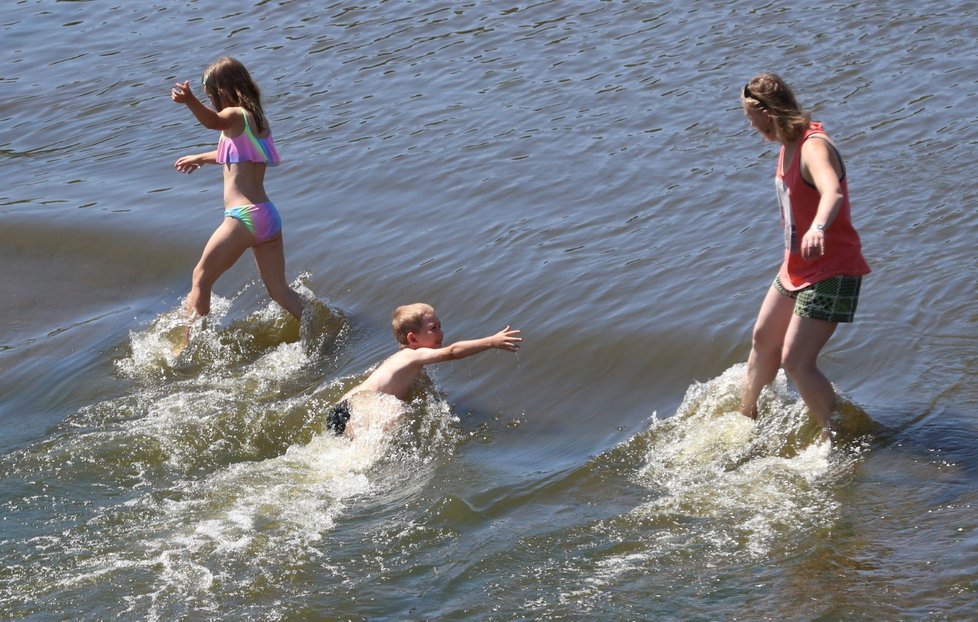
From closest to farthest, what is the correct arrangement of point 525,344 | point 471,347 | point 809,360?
1. point 809,360
2. point 471,347
3. point 525,344

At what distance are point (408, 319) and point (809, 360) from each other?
2.68 metres

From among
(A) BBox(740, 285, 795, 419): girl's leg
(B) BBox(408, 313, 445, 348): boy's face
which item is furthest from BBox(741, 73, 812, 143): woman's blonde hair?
(B) BBox(408, 313, 445, 348): boy's face

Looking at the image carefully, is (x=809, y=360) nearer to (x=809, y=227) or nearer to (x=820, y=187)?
(x=809, y=227)

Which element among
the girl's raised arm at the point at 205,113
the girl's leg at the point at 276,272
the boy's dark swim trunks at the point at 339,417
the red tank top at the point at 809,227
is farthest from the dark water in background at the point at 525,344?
→ the girl's raised arm at the point at 205,113

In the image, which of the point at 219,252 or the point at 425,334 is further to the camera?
the point at 219,252

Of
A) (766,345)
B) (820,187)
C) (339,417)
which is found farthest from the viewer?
(339,417)

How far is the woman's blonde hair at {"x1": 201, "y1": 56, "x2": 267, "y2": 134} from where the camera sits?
862 cm

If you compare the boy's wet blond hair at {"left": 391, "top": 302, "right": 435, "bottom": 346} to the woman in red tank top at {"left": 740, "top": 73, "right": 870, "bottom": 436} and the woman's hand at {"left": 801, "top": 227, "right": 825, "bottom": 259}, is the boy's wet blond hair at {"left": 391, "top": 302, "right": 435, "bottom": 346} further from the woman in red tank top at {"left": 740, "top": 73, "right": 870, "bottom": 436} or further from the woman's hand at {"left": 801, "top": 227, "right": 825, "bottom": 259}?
the woman's hand at {"left": 801, "top": 227, "right": 825, "bottom": 259}

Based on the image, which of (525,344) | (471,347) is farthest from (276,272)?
(471,347)

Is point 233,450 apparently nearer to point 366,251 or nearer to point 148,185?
point 366,251

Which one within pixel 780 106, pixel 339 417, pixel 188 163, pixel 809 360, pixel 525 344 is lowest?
pixel 525 344

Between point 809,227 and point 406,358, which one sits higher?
point 809,227

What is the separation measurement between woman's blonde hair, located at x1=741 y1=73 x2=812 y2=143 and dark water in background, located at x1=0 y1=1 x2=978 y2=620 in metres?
1.70

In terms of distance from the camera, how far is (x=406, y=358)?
25.4ft
